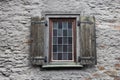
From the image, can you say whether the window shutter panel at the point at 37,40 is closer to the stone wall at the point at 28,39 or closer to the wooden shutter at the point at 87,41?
the stone wall at the point at 28,39

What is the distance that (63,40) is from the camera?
20.4ft

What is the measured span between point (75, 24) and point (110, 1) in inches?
→ 39.2

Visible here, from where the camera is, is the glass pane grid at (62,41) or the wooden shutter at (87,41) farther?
the glass pane grid at (62,41)

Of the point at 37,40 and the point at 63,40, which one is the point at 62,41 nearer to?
the point at 63,40

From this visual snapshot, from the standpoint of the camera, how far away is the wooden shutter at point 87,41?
5969mm

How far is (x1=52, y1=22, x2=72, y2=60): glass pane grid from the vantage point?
6176mm

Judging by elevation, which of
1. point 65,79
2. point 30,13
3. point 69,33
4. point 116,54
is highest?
point 30,13

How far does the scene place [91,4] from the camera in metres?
6.28

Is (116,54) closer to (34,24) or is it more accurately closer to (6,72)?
(34,24)

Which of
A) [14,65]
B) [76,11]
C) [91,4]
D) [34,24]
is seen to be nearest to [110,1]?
[91,4]

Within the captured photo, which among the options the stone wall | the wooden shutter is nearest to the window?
the wooden shutter

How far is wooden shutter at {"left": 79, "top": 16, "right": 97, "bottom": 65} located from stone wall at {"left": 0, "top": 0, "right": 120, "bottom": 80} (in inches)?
6.1

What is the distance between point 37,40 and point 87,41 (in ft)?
3.72

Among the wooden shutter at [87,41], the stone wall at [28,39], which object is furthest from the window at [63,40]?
the stone wall at [28,39]
